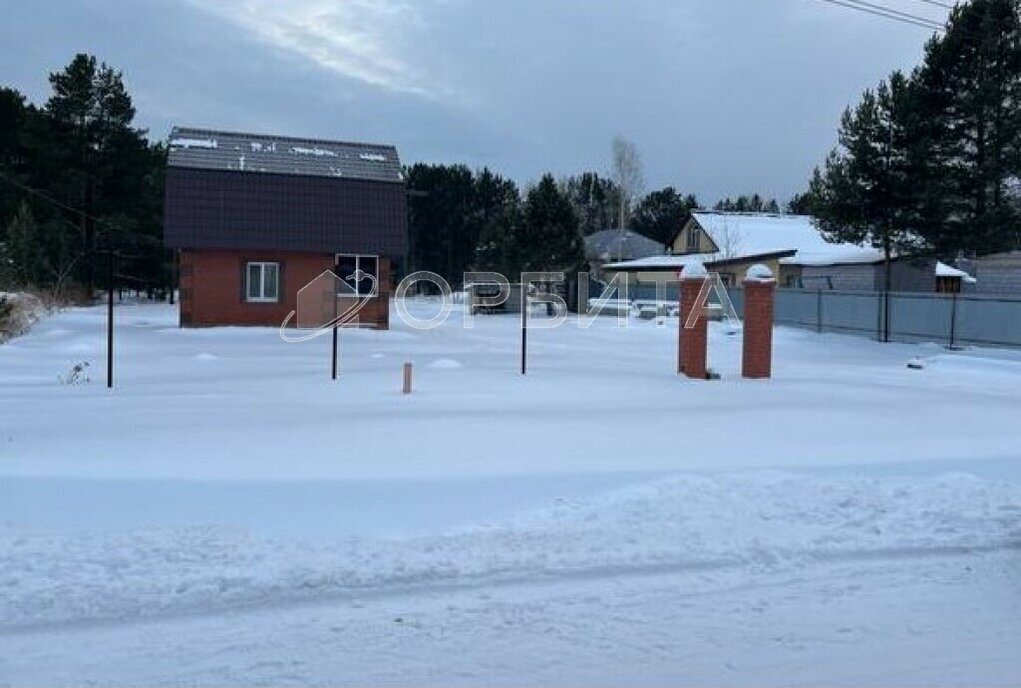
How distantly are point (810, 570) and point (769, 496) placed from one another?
5.34ft

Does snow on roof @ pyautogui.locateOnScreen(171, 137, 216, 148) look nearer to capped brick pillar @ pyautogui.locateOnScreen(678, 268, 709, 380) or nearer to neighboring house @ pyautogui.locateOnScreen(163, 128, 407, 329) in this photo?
neighboring house @ pyautogui.locateOnScreen(163, 128, 407, 329)

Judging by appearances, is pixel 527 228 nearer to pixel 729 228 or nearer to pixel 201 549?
pixel 729 228

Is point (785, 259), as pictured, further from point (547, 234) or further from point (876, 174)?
point (876, 174)

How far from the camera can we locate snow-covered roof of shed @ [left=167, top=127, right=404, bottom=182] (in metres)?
31.6

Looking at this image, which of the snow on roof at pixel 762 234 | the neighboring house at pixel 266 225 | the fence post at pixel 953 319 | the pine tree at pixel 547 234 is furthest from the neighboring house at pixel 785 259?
the neighboring house at pixel 266 225

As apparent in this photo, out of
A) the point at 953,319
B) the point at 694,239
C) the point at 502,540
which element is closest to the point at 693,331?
the point at 502,540

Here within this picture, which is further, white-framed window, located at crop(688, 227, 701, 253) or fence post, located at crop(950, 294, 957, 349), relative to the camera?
white-framed window, located at crop(688, 227, 701, 253)

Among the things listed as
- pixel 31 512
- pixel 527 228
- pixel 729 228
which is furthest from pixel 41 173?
pixel 31 512

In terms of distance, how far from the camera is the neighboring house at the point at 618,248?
7256cm

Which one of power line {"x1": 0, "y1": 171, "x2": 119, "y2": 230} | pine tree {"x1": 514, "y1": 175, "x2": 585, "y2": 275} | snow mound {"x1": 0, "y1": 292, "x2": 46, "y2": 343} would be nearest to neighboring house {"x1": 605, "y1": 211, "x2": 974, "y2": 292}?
pine tree {"x1": 514, "y1": 175, "x2": 585, "y2": 275}

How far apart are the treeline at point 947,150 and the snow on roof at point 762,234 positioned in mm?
17191

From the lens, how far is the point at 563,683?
4.50 metres

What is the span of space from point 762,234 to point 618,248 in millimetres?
16422

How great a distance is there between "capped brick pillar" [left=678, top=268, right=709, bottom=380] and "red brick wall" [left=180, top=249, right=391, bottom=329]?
15849mm
